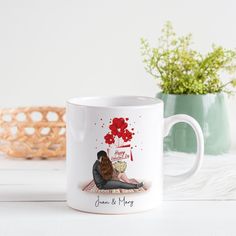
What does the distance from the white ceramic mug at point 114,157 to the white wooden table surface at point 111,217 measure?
0.07ft

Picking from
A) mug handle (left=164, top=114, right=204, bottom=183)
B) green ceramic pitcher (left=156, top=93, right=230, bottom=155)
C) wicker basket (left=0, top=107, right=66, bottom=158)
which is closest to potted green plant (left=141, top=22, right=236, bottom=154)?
green ceramic pitcher (left=156, top=93, right=230, bottom=155)

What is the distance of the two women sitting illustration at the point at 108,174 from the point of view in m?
0.82

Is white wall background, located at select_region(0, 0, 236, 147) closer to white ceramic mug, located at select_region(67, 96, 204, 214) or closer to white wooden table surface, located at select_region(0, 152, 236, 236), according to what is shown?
white wooden table surface, located at select_region(0, 152, 236, 236)

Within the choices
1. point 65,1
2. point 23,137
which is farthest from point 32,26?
point 23,137

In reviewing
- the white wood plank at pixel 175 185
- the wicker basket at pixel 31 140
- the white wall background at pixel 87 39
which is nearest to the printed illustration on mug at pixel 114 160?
the white wood plank at pixel 175 185

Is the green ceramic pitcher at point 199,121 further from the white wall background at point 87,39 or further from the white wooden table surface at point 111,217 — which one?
the white wall background at point 87,39

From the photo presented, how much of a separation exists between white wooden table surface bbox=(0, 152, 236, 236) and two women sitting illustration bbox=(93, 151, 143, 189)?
0.04m

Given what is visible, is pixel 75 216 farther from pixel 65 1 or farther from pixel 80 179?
pixel 65 1

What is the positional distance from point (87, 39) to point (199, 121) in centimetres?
50

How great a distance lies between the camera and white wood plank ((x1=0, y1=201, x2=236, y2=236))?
78cm

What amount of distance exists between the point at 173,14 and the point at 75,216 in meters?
0.91

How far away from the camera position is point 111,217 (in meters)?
0.83

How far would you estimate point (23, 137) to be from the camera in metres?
1.20

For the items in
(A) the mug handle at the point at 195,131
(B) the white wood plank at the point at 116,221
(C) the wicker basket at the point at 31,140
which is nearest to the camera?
(B) the white wood plank at the point at 116,221
